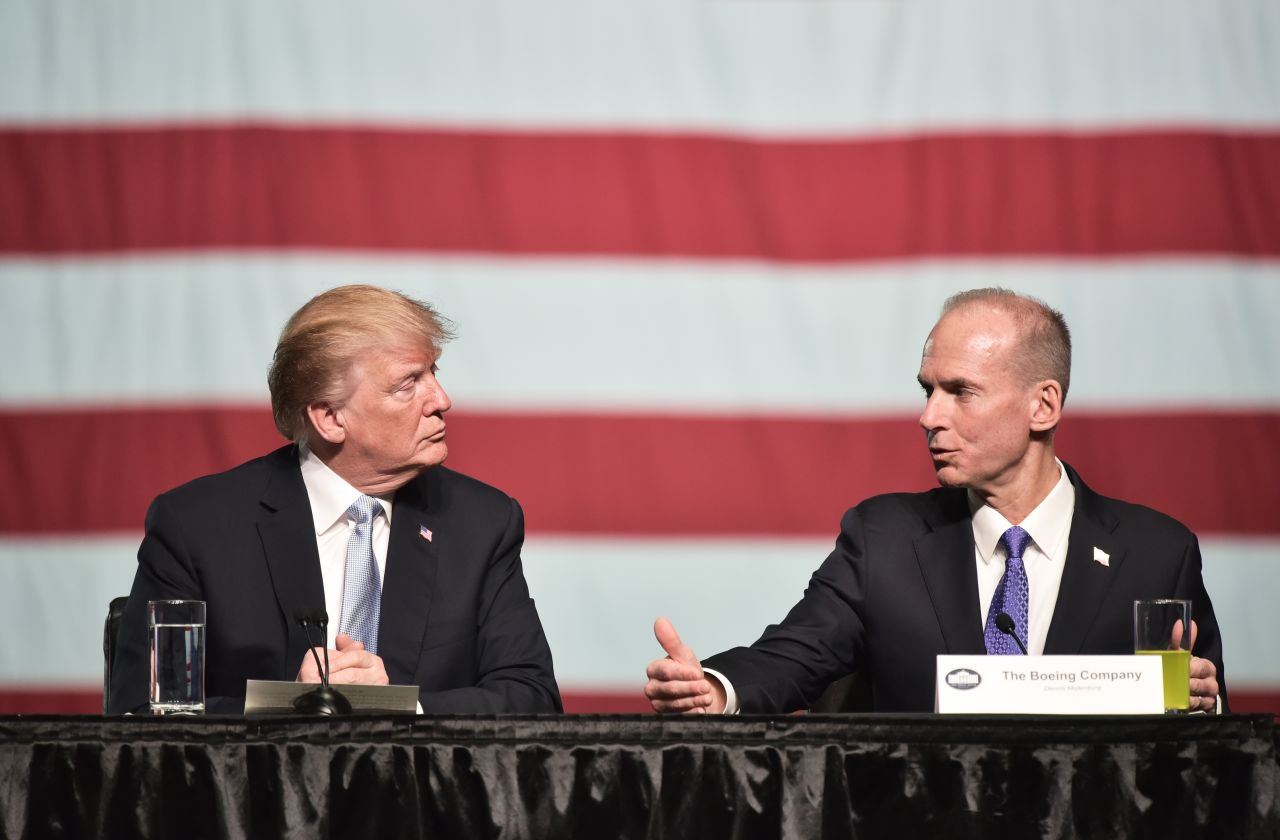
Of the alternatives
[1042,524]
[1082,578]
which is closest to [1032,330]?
[1042,524]

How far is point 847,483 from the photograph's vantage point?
3828 millimetres

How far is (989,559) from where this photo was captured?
2783mm

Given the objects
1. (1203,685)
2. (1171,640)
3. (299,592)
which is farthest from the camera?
(299,592)

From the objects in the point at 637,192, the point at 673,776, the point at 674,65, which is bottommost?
the point at 673,776

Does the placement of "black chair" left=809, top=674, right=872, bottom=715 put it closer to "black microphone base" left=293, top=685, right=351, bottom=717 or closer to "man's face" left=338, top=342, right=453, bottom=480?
"man's face" left=338, top=342, right=453, bottom=480

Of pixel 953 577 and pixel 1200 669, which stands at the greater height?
pixel 953 577

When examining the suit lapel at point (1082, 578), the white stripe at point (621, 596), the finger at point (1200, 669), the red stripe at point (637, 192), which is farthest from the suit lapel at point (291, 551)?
the finger at point (1200, 669)

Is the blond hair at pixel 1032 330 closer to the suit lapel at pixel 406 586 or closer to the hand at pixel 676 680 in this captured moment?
the hand at pixel 676 680

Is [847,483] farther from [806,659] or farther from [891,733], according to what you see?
[891,733]

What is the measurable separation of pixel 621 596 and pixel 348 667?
1.53m

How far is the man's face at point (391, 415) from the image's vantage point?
275 cm

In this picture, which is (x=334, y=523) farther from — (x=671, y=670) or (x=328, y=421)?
(x=671, y=670)

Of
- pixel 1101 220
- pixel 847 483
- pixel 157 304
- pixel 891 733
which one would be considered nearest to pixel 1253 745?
pixel 891 733

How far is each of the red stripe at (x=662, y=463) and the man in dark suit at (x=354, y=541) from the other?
0.95 metres
